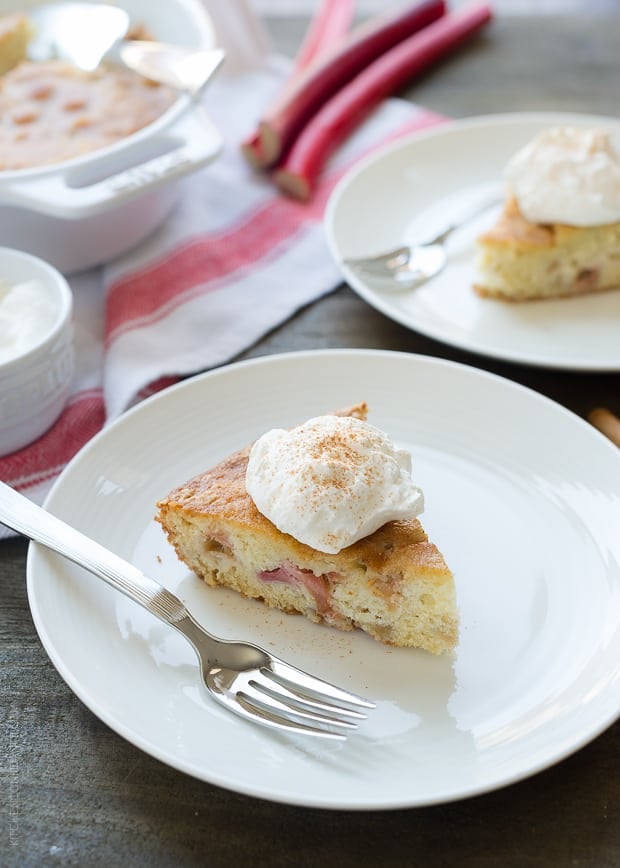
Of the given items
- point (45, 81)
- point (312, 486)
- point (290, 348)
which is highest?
point (45, 81)

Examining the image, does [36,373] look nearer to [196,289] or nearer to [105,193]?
[105,193]

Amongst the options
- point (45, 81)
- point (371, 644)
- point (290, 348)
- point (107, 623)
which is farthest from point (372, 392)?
point (45, 81)

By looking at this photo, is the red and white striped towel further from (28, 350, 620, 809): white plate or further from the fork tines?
the fork tines

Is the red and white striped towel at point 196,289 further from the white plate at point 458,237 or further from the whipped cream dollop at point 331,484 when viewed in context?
the whipped cream dollop at point 331,484

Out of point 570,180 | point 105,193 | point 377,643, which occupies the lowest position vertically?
point 377,643

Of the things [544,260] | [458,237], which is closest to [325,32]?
[458,237]

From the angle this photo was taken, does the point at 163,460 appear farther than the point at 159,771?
Yes

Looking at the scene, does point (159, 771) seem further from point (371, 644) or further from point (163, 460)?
point (163, 460)
